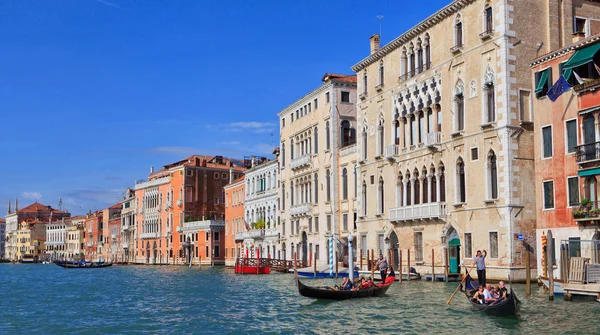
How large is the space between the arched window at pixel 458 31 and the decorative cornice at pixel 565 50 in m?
3.60

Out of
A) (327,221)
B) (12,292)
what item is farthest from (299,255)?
(12,292)

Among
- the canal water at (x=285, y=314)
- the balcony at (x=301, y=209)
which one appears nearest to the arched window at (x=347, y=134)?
the balcony at (x=301, y=209)

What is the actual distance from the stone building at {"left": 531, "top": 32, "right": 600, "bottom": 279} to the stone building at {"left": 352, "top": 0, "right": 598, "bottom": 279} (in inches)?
43.2

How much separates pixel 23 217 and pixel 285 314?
118m

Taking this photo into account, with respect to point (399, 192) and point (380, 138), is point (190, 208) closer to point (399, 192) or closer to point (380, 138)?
point (380, 138)

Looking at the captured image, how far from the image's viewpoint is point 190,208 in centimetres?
6406

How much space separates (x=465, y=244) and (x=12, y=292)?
18.1 m

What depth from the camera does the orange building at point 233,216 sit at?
5391 cm

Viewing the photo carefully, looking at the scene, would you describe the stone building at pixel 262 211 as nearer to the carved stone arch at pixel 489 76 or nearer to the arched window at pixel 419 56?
the arched window at pixel 419 56

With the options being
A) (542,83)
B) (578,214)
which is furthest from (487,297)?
(542,83)

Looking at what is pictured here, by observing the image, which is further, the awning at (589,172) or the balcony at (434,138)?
the balcony at (434,138)

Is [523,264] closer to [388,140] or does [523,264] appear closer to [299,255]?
[388,140]

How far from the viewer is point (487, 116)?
81.6 ft

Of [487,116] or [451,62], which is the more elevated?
[451,62]
